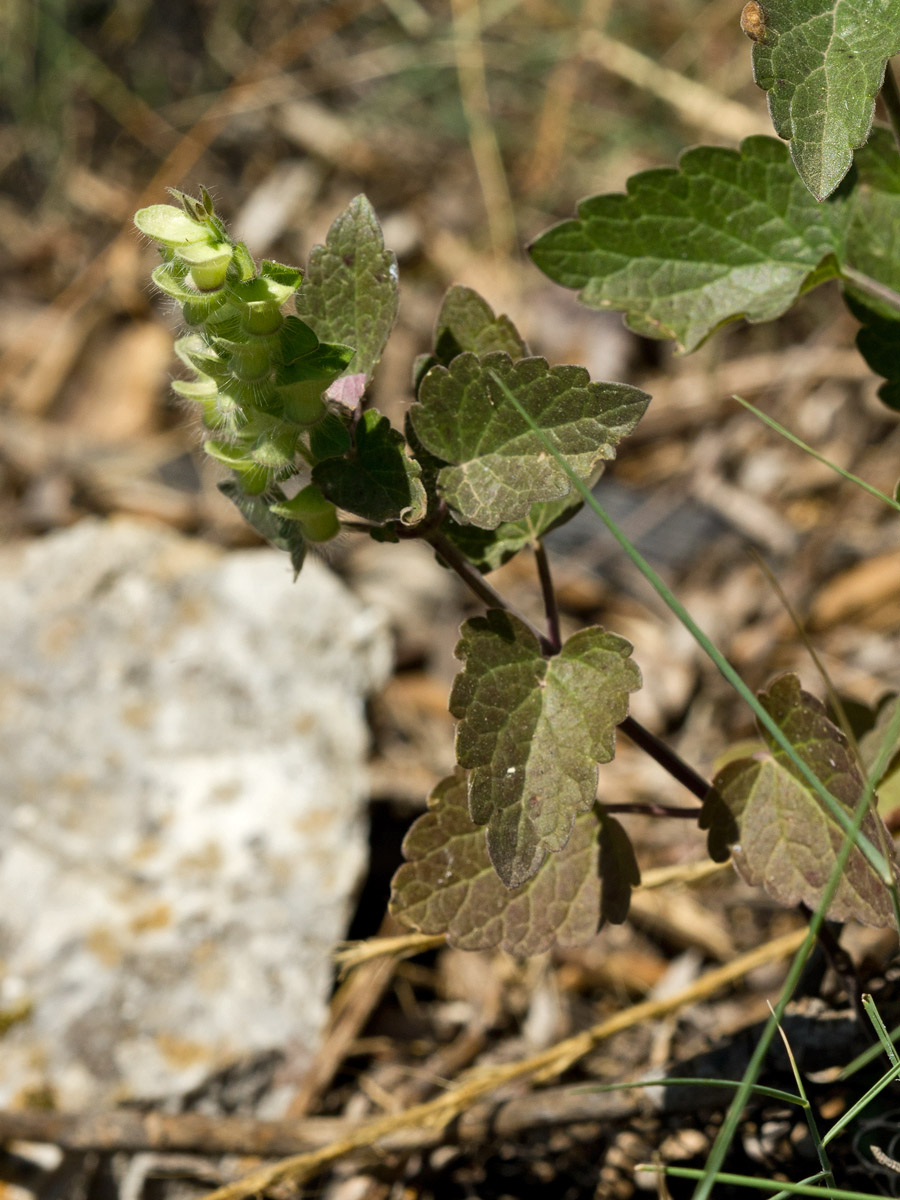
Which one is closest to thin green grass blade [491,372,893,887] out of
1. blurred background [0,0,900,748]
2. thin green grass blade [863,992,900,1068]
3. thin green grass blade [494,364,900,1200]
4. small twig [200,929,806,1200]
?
thin green grass blade [494,364,900,1200]

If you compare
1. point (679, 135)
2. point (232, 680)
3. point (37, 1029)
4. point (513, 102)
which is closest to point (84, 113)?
point (513, 102)

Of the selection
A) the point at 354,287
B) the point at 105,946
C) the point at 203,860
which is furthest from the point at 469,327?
the point at 105,946

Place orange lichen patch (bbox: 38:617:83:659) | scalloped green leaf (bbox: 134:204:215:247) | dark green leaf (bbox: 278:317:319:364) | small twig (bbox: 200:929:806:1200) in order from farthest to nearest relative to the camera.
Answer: orange lichen patch (bbox: 38:617:83:659), small twig (bbox: 200:929:806:1200), dark green leaf (bbox: 278:317:319:364), scalloped green leaf (bbox: 134:204:215:247)

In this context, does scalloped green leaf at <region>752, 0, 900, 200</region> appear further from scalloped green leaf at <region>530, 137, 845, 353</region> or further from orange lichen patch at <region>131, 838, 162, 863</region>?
orange lichen patch at <region>131, 838, 162, 863</region>

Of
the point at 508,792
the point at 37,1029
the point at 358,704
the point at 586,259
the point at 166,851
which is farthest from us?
the point at 358,704

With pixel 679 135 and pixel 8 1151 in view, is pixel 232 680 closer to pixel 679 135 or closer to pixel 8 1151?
pixel 8 1151

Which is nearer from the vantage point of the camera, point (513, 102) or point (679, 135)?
point (679, 135)

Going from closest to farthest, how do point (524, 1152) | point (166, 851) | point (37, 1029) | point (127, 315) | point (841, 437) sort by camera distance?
point (524, 1152) → point (37, 1029) → point (166, 851) → point (841, 437) → point (127, 315)
